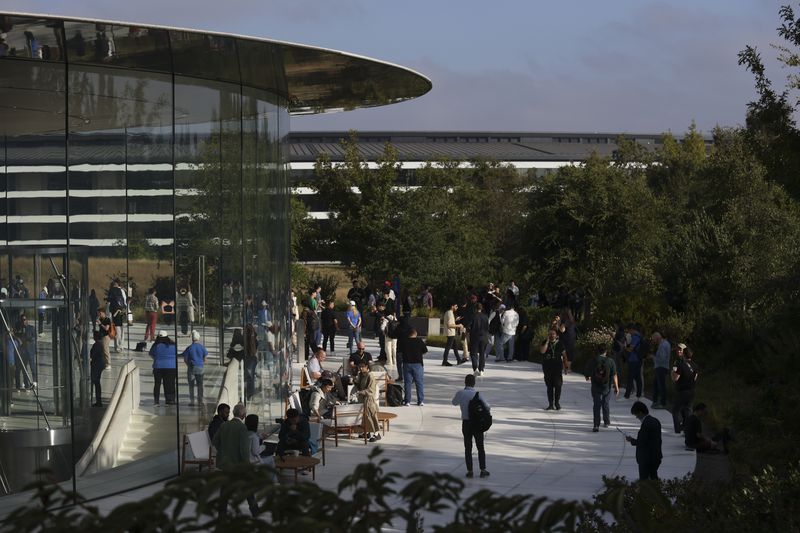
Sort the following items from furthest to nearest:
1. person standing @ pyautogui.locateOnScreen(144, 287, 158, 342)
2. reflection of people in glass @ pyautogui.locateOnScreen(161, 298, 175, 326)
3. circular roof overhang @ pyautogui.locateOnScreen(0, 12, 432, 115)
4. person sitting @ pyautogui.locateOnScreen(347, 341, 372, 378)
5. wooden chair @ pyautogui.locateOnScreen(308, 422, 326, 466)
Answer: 1. person sitting @ pyautogui.locateOnScreen(347, 341, 372, 378)
2. wooden chair @ pyautogui.locateOnScreen(308, 422, 326, 466)
3. reflection of people in glass @ pyautogui.locateOnScreen(161, 298, 175, 326)
4. person standing @ pyautogui.locateOnScreen(144, 287, 158, 342)
5. circular roof overhang @ pyautogui.locateOnScreen(0, 12, 432, 115)

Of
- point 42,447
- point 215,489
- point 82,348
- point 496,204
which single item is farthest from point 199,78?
point 496,204

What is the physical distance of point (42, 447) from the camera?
1548 centimetres

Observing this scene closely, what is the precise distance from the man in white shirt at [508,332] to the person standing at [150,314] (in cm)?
1424

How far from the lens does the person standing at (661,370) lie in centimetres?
2061

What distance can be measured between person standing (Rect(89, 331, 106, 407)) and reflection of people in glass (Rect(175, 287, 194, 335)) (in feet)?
4.32

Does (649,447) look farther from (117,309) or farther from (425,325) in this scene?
(425,325)

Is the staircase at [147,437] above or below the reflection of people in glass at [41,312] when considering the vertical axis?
below

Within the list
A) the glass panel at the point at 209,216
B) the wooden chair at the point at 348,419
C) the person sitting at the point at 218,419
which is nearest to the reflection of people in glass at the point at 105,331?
the glass panel at the point at 209,216

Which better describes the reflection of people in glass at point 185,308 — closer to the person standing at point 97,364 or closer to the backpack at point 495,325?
the person standing at point 97,364

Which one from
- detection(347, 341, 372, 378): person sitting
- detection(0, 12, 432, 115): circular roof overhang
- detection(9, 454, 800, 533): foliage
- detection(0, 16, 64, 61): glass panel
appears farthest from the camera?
detection(347, 341, 372, 378): person sitting

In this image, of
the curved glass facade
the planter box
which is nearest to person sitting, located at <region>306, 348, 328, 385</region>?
the curved glass facade

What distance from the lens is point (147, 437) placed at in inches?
630

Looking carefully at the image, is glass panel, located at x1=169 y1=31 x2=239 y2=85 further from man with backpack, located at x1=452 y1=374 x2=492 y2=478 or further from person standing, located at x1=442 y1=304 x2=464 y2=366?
person standing, located at x1=442 y1=304 x2=464 y2=366

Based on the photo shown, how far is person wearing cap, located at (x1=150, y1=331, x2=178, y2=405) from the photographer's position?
52.7 ft
